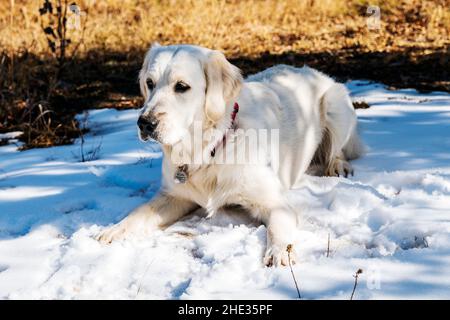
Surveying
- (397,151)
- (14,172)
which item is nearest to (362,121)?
(397,151)

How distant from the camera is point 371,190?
3242 millimetres


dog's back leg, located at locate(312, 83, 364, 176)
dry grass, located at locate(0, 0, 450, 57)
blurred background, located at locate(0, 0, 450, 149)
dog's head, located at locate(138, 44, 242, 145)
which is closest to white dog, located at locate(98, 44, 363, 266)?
dog's head, located at locate(138, 44, 242, 145)

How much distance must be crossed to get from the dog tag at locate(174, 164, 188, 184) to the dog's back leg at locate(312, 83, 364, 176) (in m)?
1.20

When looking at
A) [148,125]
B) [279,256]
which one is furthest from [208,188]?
[279,256]

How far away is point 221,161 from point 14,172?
1.81 meters

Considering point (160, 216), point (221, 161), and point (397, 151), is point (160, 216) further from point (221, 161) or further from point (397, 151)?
point (397, 151)

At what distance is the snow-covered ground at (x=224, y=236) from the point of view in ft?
7.61

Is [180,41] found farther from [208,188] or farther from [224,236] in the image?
[224,236]

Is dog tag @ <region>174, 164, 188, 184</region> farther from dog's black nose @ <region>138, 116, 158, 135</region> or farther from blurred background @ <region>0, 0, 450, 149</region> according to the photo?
blurred background @ <region>0, 0, 450, 149</region>

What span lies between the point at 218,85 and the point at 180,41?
5373mm

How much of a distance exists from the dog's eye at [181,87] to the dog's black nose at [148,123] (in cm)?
25

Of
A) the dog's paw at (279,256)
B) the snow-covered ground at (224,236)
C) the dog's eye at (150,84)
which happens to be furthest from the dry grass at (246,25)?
the dog's paw at (279,256)

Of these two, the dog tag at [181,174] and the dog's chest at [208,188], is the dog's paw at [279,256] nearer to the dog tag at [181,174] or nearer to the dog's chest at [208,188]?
the dog's chest at [208,188]

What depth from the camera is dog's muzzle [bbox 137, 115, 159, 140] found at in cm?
279
